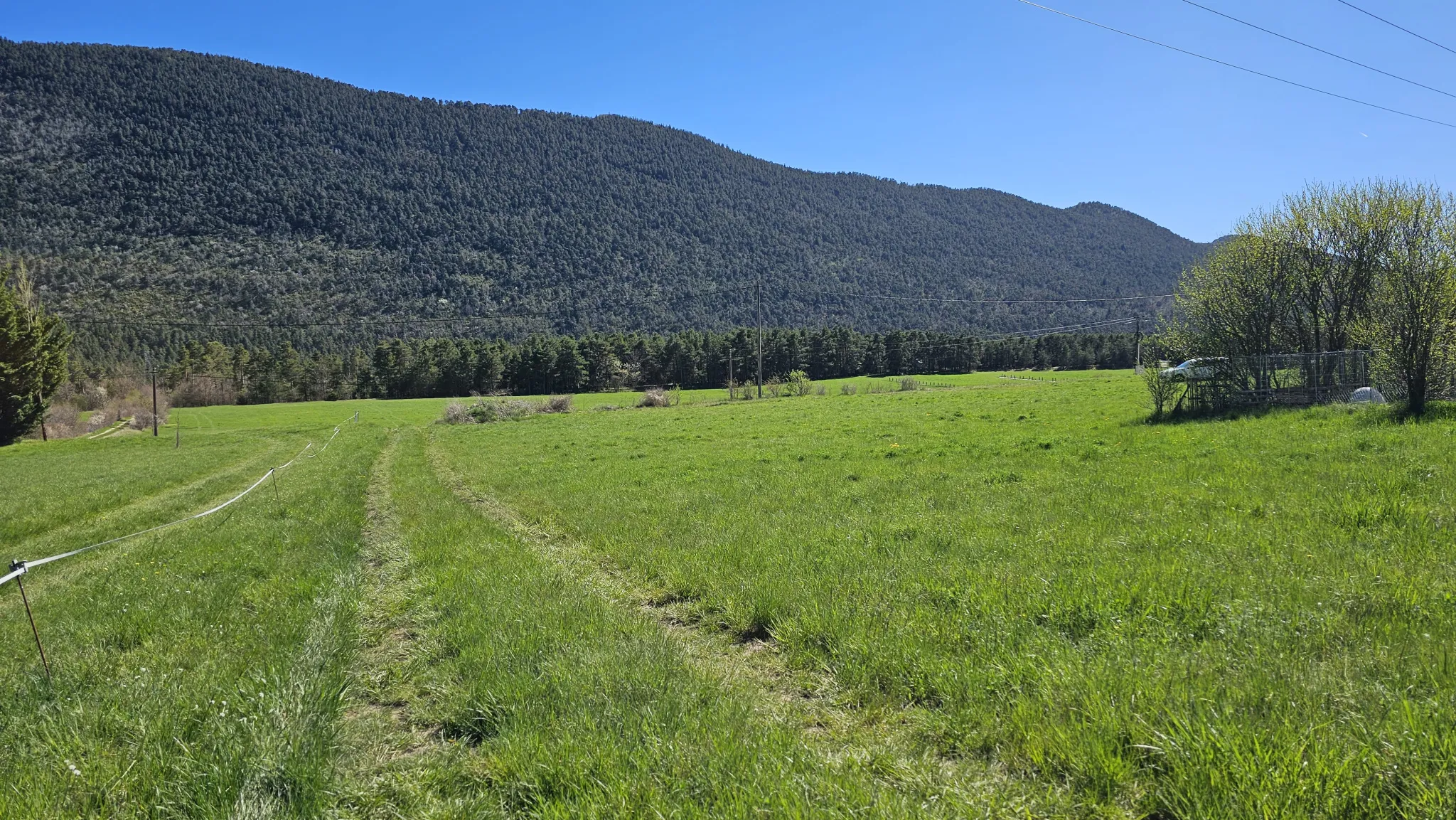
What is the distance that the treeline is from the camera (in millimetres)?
91438

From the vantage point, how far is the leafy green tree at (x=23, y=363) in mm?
39188

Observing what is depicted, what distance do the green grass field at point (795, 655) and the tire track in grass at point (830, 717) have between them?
0.08ft

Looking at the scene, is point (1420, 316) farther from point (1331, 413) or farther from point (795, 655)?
point (795, 655)

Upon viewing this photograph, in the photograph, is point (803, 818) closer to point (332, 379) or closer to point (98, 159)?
point (332, 379)

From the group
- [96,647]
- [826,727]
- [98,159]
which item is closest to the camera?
[826,727]

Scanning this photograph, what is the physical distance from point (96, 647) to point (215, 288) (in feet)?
508

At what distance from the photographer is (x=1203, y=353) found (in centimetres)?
2420

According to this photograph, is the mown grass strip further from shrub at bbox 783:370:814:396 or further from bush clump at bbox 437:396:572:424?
shrub at bbox 783:370:814:396

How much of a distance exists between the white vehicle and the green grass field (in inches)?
363

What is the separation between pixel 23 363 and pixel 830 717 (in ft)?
188

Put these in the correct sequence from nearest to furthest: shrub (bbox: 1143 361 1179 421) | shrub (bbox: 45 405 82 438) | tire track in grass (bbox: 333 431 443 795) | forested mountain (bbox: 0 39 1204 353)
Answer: tire track in grass (bbox: 333 431 443 795)
shrub (bbox: 1143 361 1179 421)
shrub (bbox: 45 405 82 438)
forested mountain (bbox: 0 39 1204 353)

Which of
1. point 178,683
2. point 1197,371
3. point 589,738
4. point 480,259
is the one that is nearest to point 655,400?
point 1197,371

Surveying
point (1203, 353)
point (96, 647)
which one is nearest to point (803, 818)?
point (96, 647)

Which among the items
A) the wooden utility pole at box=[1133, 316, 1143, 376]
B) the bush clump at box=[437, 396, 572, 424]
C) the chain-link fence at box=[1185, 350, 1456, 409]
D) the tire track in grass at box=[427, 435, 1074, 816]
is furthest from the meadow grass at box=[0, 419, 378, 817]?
the wooden utility pole at box=[1133, 316, 1143, 376]
